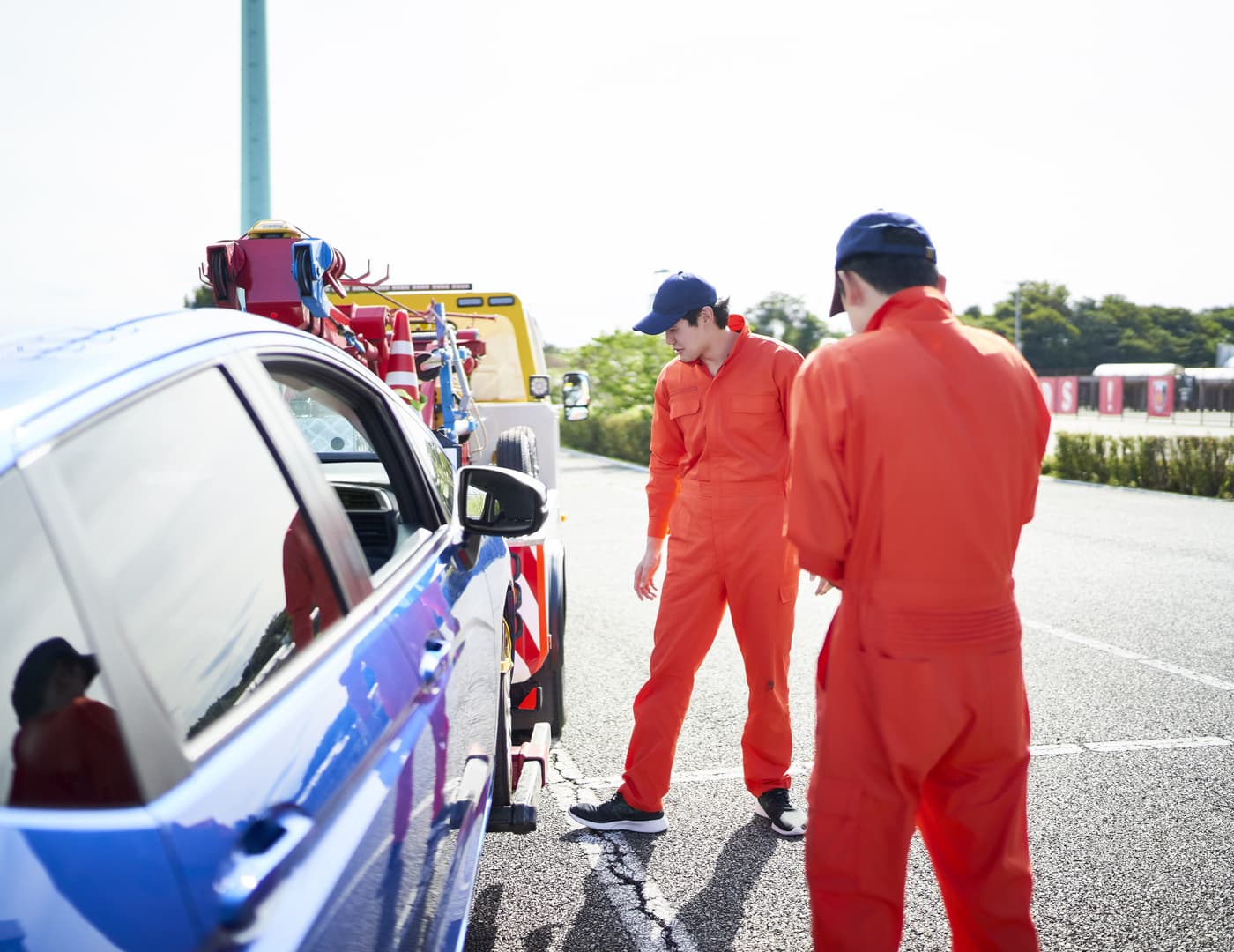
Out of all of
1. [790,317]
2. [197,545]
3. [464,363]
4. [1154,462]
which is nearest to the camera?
[197,545]

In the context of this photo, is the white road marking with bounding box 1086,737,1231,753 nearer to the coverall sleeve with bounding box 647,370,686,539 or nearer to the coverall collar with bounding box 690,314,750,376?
the coverall sleeve with bounding box 647,370,686,539

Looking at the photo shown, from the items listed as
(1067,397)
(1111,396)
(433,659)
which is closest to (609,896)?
(433,659)

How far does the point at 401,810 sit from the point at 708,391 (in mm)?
2428

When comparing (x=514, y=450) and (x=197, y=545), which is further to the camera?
(x=514, y=450)

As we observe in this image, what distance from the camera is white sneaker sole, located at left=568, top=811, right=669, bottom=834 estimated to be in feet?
12.8

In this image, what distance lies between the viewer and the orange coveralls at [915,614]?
2139 mm

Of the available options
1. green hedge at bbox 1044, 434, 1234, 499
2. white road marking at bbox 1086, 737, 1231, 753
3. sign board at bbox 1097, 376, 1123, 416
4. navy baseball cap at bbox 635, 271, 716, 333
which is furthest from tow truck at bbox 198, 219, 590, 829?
sign board at bbox 1097, 376, 1123, 416

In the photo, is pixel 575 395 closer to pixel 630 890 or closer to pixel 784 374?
pixel 784 374

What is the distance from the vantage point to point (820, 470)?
7.24ft

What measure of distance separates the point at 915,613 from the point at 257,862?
1422mm

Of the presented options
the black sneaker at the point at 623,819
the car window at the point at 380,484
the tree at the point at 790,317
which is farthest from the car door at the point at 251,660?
the tree at the point at 790,317

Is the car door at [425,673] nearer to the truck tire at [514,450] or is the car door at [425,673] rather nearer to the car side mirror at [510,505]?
the car side mirror at [510,505]

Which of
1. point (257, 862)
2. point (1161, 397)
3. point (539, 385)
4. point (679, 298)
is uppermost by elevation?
point (679, 298)

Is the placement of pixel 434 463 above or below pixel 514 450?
above
